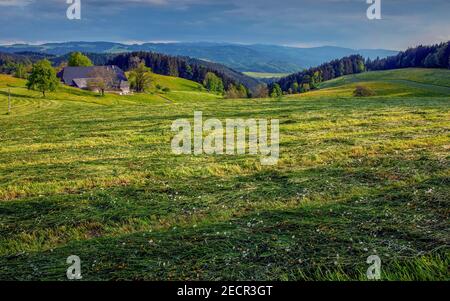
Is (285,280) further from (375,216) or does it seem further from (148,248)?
(375,216)

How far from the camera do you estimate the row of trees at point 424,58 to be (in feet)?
477

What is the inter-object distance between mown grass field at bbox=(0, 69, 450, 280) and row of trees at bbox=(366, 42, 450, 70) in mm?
140521

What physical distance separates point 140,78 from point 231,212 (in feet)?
434

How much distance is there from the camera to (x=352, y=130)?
99.3 feet

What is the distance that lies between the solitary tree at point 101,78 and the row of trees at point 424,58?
4457 inches

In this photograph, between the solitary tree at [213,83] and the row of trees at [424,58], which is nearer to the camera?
the row of trees at [424,58]

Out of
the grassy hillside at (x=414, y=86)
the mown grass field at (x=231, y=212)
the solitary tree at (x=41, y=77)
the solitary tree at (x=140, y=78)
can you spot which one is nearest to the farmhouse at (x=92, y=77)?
the solitary tree at (x=140, y=78)

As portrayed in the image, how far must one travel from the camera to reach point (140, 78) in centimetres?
13838

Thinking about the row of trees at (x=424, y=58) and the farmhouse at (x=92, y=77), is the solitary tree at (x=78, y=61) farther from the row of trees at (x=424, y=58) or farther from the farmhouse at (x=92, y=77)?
the row of trees at (x=424, y=58)

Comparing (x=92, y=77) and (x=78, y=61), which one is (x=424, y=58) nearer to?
(x=92, y=77)

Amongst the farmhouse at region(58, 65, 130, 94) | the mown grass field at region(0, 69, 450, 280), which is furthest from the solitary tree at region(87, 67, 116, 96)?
the mown grass field at region(0, 69, 450, 280)

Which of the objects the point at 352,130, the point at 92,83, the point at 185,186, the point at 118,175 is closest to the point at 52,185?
the point at 118,175

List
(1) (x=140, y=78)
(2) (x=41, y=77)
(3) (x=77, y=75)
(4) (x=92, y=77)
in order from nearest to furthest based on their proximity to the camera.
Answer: (2) (x=41, y=77) < (4) (x=92, y=77) < (1) (x=140, y=78) < (3) (x=77, y=75)

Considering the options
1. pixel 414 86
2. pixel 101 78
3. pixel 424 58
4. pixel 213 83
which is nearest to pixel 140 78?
pixel 101 78
